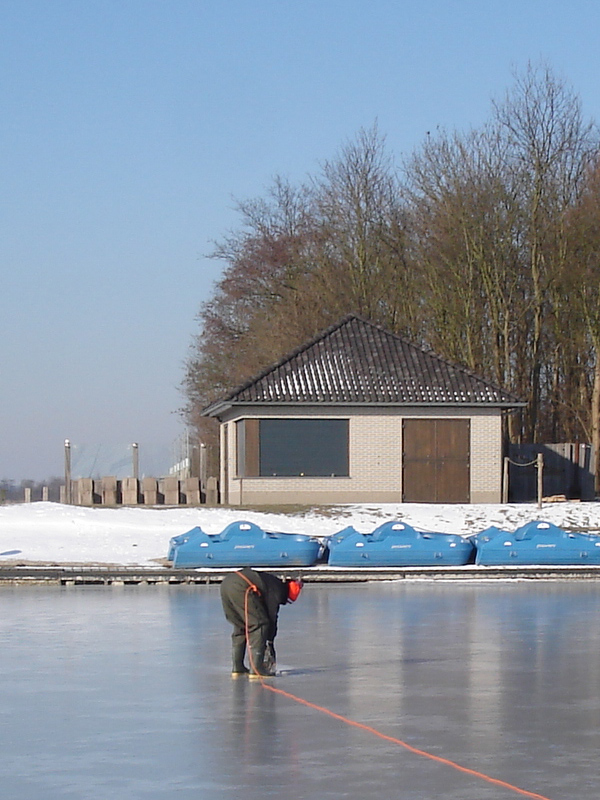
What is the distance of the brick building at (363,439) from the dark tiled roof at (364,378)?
0.04 m

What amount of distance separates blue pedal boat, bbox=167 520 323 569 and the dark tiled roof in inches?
510

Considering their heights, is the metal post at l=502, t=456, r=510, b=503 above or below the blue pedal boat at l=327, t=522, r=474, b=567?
above

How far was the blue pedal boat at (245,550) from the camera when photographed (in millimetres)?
27094

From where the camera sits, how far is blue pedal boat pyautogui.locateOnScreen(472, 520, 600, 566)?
2783cm

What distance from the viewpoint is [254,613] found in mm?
13453

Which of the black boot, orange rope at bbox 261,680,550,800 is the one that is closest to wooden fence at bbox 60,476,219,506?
the black boot

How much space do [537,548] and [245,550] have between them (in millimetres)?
5934

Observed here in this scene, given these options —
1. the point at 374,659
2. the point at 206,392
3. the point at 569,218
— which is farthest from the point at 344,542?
the point at 206,392

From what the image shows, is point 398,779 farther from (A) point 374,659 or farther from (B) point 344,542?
(B) point 344,542

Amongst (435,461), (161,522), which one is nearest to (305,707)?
(161,522)

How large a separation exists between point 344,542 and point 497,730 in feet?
56.3

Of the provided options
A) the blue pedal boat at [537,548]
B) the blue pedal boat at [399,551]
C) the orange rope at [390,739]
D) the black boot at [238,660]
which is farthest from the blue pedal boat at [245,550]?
the orange rope at [390,739]

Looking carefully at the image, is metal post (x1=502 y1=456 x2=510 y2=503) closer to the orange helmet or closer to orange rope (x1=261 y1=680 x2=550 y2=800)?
the orange helmet

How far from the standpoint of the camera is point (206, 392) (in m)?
64.1
